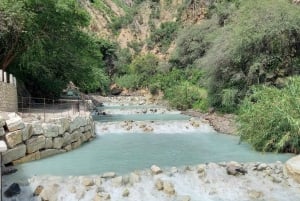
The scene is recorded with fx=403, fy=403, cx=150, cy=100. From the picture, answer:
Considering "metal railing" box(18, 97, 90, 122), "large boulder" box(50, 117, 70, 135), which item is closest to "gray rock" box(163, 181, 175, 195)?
"large boulder" box(50, 117, 70, 135)

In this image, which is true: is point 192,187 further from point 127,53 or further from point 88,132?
point 127,53

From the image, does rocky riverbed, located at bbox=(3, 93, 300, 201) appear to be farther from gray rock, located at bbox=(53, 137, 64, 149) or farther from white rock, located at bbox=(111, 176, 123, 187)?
gray rock, located at bbox=(53, 137, 64, 149)

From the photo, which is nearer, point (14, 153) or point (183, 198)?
point (183, 198)

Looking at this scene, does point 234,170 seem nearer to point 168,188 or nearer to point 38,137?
point 168,188

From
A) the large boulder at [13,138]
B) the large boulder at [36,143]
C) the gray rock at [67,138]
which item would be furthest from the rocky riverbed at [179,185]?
the gray rock at [67,138]

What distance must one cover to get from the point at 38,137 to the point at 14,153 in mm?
1305

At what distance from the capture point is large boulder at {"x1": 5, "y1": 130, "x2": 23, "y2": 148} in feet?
38.5

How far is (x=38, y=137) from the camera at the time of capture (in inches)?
523

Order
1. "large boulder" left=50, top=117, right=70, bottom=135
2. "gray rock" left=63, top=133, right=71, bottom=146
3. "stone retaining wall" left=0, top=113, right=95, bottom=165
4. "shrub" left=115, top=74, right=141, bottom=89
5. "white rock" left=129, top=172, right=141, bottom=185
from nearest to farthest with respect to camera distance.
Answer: "white rock" left=129, top=172, right=141, bottom=185
"stone retaining wall" left=0, top=113, right=95, bottom=165
"large boulder" left=50, top=117, right=70, bottom=135
"gray rock" left=63, top=133, right=71, bottom=146
"shrub" left=115, top=74, right=141, bottom=89

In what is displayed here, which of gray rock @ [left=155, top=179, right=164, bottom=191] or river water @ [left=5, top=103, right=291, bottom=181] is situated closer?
gray rock @ [left=155, top=179, right=164, bottom=191]

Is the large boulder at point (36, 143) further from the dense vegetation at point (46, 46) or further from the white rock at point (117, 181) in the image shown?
the dense vegetation at point (46, 46)

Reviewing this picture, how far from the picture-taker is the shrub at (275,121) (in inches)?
540

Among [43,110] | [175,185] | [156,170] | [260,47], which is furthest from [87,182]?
[260,47]

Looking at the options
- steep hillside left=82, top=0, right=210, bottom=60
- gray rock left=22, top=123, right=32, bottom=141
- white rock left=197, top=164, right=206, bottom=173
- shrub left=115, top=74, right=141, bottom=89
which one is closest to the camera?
white rock left=197, top=164, right=206, bottom=173
